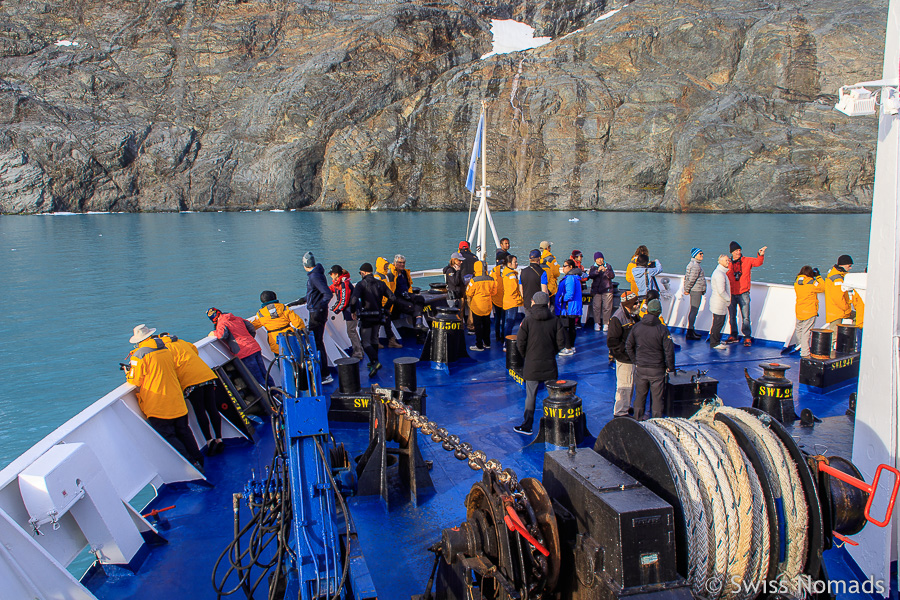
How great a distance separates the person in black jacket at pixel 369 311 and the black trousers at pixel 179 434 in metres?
3.51

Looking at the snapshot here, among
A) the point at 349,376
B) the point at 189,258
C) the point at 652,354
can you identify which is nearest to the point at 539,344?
the point at 652,354

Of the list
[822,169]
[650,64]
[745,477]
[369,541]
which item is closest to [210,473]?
[369,541]

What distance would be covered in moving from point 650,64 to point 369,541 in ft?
277

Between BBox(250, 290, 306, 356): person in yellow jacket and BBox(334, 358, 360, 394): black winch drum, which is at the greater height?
BBox(250, 290, 306, 356): person in yellow jacket

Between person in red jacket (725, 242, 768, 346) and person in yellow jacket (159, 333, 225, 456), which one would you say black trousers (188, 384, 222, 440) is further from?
person in red jacket (725, 242, 768, 346)

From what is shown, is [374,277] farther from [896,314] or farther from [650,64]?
[650,64]

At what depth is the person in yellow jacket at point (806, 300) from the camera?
8.80 metres

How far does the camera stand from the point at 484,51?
95375 millimetres

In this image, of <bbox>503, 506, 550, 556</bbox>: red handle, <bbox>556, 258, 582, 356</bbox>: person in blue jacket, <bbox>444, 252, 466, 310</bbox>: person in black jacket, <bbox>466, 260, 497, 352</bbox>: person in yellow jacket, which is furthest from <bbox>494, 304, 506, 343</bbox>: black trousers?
<bbox>503, 506, 550, 556</bbox>: red handle

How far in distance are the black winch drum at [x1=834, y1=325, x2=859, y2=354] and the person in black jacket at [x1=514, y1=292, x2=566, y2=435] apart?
5259mm

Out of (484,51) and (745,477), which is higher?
(484,51)

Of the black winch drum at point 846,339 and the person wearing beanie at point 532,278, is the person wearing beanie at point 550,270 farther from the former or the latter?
the black winch drum at point 846,339

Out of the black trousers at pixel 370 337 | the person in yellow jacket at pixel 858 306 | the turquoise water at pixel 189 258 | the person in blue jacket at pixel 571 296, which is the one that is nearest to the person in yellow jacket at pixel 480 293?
the person in blue jacket at pixel 571 296

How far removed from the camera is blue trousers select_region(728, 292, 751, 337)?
10430 millimetres
